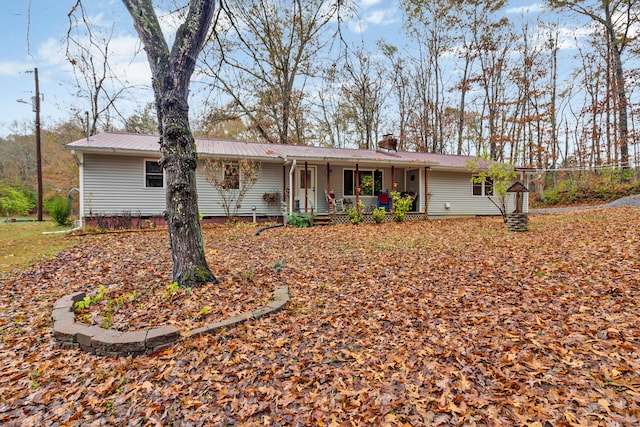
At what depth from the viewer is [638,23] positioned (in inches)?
608

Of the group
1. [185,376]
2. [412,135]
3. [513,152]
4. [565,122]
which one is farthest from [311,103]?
[185,376]

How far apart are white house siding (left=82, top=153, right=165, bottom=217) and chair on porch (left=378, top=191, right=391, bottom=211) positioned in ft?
27.8

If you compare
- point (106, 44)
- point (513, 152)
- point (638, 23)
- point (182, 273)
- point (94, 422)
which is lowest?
point (94, 422)

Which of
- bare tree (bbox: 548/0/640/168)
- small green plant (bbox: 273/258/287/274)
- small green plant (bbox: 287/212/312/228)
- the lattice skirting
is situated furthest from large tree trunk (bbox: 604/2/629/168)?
small green plant (bbox: 273/258/287/274)

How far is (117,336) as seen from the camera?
9.09ft

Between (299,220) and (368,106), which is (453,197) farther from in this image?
(368,106)

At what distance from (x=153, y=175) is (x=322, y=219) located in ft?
20.6

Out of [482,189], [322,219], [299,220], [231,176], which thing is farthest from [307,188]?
[482,189]

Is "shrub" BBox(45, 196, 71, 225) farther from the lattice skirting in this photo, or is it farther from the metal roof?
the lattice skirting

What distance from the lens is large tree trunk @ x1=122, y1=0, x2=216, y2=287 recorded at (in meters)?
3.83

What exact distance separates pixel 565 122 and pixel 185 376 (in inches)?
1025

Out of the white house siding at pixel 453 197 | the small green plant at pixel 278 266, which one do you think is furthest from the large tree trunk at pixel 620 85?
the small green plant at pixel 278 266

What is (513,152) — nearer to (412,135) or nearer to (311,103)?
(412,135)

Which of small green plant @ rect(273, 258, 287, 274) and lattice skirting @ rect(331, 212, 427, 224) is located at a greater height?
lattice skirting @ rect(331, 212, 427, 224)
